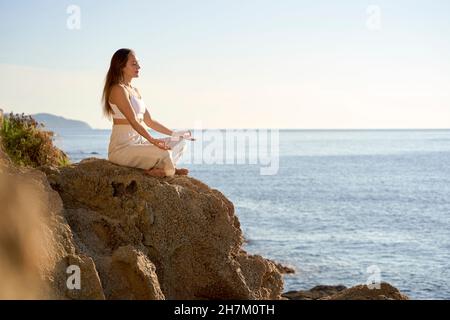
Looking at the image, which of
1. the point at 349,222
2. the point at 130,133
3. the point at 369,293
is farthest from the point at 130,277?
the point at 349,222

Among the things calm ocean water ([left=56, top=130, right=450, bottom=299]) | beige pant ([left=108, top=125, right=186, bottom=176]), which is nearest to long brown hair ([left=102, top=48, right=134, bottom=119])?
beige pant ([left=108, top=125, right=186, bottom=176])

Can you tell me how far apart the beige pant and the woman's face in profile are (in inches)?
28.5

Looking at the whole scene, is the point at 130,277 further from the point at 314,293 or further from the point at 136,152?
the point at 314,293

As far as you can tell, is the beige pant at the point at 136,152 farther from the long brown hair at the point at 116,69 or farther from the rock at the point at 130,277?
the rock at the point at 130,277

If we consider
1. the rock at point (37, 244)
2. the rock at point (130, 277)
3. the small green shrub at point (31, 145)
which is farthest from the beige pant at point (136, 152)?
the small green shrub at point (31, 145)

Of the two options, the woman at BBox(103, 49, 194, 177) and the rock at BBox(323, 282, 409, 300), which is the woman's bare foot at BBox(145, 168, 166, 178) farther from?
the rock at BBox(323, 282, 409, 300)

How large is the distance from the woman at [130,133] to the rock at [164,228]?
217 millimetres

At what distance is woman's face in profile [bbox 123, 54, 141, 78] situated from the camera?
30.5 feet

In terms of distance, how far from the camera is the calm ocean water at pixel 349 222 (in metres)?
28.5
